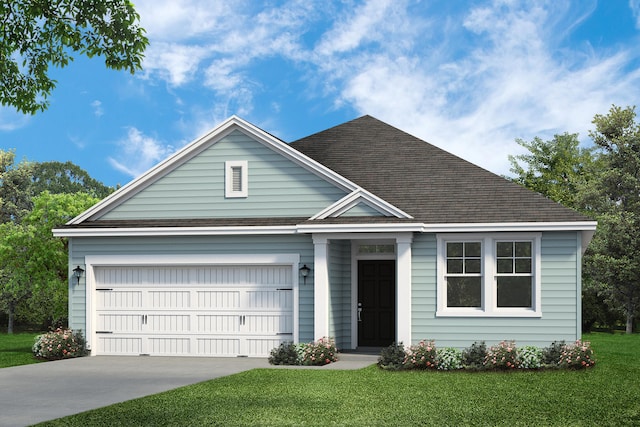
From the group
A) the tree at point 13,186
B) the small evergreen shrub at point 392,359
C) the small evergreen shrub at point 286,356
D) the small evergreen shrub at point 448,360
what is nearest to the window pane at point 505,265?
the small evergreen shrub at point 448,360

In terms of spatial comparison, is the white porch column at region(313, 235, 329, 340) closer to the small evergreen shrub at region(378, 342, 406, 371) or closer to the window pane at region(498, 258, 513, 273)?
the small evergreen shrub at region(378, 342, 406, 371)

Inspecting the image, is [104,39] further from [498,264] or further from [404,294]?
[498,264]

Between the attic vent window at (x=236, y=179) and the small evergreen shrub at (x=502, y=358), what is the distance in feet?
22.8

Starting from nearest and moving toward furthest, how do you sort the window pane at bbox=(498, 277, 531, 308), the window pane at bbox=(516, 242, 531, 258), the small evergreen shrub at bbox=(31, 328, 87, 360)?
the window pane at bbox=(498, 277, 531, 308) < the window pane at bbox=(516, 242, 531, 258) < the small evergreen shrub at bbox=(31, 328, 87, 360)

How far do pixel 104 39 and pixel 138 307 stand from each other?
7.36m

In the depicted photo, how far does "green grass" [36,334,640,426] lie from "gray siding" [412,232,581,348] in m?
1.67

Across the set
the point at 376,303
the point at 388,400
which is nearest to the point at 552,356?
the point at 376,303

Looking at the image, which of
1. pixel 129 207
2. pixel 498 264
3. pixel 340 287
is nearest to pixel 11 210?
pixel 129 207

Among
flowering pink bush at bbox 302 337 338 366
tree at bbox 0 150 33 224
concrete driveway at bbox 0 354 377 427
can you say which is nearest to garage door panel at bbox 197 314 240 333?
concrete driveway at bbox 0 354 377 427

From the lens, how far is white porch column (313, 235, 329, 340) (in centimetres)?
1869

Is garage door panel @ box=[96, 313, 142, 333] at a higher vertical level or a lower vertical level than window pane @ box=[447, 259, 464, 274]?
lower

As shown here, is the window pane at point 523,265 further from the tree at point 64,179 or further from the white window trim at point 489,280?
the tree at point 64,179

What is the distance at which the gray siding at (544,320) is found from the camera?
60.2 feet

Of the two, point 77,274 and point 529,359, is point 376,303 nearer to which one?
point 529,359
